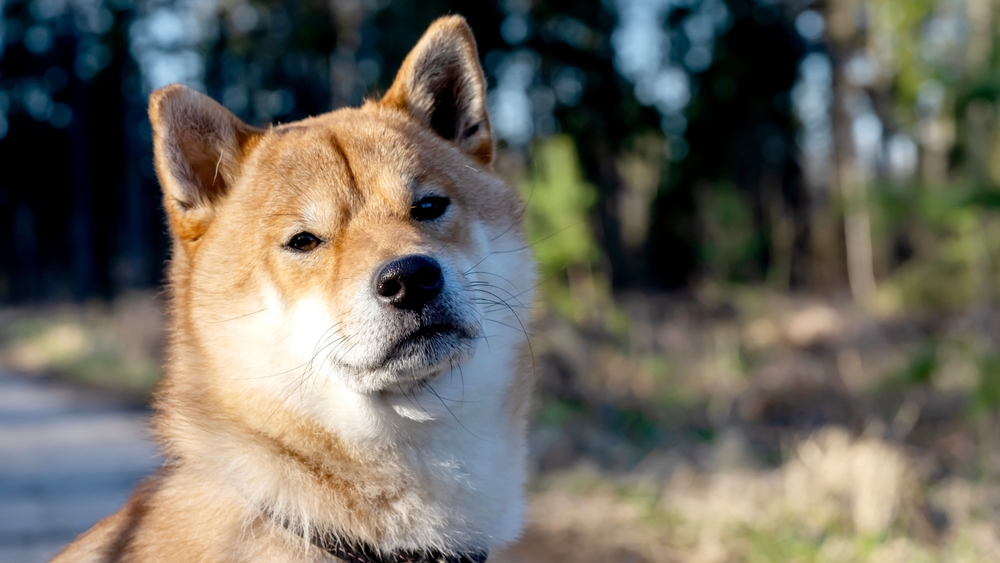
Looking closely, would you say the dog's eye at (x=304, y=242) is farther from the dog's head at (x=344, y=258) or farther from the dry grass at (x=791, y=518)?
the dry grass at (x=791, y=518)

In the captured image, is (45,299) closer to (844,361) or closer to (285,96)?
(285,96)

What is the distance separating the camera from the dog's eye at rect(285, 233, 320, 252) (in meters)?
2.47

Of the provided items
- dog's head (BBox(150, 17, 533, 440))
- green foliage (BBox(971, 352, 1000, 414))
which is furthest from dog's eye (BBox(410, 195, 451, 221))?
green foliage (BBox(971, 352, 1000, 414))

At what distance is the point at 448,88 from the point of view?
3.17 m

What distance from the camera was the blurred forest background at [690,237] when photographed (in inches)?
200

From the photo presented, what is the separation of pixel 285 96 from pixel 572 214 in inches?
723

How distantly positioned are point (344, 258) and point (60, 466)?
5980mm

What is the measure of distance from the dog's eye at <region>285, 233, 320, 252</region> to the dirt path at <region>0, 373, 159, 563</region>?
881mm

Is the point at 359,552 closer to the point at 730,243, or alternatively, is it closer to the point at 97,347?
the point at 730,243

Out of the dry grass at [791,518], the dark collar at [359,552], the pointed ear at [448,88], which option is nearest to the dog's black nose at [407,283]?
the dark collar at [359,552]

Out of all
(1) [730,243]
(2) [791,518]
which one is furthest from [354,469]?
(1) [730,243]

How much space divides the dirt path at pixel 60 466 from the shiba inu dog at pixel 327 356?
536 millimetres

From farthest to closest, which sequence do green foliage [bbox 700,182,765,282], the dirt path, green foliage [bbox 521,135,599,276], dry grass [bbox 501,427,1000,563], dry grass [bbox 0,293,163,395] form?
green foliage [bbox 700,182,765,282] → dry grass [bbox 0,293,163,395] → green foliage [bbox 521,135,599,276] → the dirt path → dry grass [bbox 501,427,1000,563]

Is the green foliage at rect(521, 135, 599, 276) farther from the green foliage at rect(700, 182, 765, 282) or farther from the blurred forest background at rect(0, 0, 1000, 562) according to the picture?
the green foliage at rect(700, 182, 765, 282)
